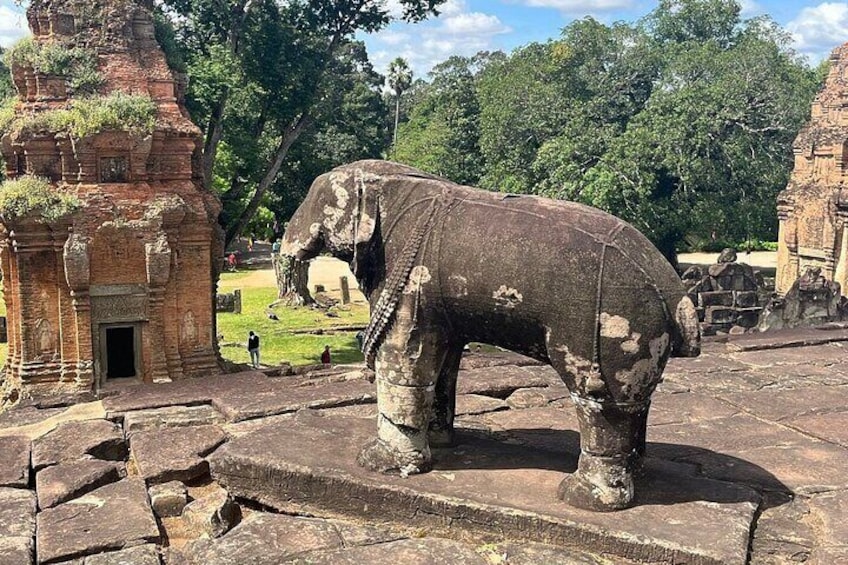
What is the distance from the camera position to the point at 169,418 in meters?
6.71

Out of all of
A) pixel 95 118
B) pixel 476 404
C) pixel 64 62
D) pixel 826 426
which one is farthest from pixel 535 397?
pixel 64 62

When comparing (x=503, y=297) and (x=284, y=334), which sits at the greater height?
(x=503, y=297)

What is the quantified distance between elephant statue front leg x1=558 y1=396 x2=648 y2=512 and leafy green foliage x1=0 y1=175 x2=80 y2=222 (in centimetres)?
923

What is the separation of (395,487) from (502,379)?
3.46 meters

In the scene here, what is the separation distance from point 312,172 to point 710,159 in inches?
456

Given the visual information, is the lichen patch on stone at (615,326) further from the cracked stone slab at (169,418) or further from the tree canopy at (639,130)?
the tree canopy at (639,130)

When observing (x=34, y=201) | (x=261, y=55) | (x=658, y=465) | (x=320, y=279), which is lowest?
(x=320, y=279)

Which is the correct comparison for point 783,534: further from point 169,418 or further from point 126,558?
point 169,418

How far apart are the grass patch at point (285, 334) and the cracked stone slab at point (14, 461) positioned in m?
11.9

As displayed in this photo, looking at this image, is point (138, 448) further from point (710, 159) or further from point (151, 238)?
point (710, 159)

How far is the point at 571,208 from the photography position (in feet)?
14.9

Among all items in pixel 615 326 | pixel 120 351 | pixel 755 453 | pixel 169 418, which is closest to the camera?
pixel 615 326

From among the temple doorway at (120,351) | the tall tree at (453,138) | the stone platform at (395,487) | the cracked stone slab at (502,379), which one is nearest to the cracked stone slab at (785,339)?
the stone platform at (395,487)

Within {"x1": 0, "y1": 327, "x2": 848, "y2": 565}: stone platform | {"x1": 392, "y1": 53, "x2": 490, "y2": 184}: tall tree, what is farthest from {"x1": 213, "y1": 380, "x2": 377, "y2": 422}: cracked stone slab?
{"x1": 392, "y1": 53, "x2": 490, "y2": 184}: tall tree
